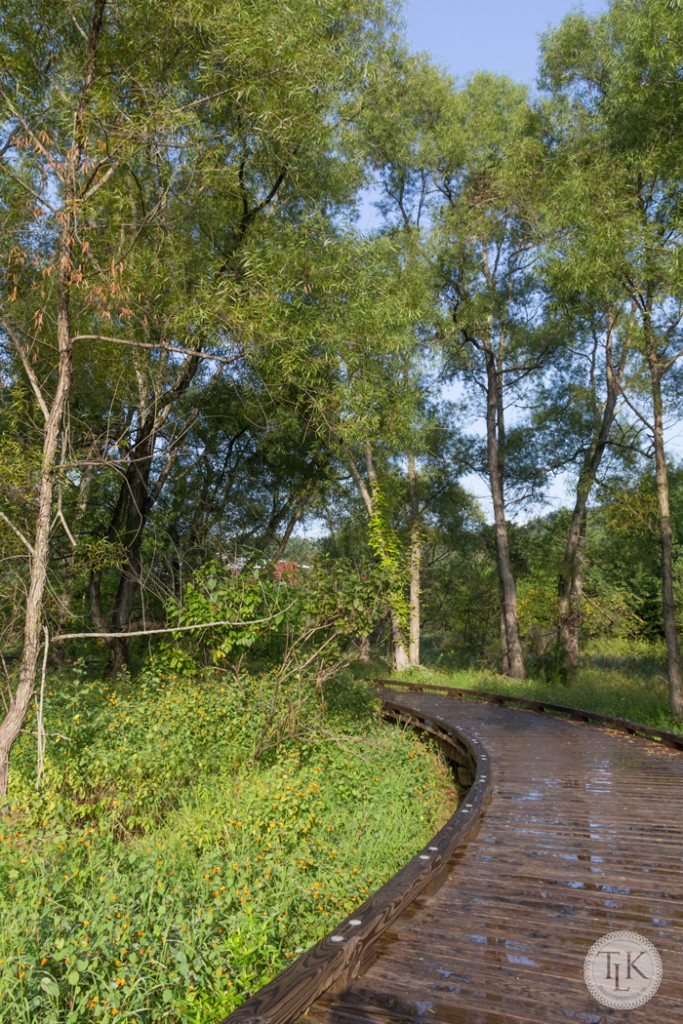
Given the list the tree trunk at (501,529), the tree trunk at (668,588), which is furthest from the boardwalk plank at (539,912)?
the tree trunk at (501,529)

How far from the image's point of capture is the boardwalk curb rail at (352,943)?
3.09 m

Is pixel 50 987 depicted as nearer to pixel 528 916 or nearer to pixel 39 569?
pixel 528 916

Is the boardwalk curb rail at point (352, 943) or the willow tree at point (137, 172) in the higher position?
the willow tree at point (137, 172)

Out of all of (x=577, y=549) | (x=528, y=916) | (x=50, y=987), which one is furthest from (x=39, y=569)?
(x=577, y=549)

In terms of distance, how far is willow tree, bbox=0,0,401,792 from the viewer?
30.8ft

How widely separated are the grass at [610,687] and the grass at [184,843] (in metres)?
4.99

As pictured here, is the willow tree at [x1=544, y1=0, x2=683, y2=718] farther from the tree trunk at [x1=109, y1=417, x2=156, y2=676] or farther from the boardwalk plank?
the tree trunk at [x1=109, y1=417, x2=156, y2=676]

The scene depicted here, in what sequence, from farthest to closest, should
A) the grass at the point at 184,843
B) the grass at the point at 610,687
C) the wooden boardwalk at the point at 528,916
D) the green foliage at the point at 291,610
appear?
the grass at the point at 610,687 → the green foliage at the point at 291,610 → the grass at the point at 184,843 → the wooden boardwalk at the point at 528,916

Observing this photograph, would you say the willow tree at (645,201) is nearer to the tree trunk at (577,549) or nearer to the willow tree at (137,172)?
the willow tree at (137,172)

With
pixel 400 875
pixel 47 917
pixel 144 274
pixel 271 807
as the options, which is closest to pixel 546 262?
pixel 144 274

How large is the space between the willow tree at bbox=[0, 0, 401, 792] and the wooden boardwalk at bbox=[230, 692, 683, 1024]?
5.68 metres

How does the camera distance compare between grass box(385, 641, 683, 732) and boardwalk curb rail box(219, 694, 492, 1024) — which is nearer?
boardwalk curb rail box(219, 694, 492, 1024)

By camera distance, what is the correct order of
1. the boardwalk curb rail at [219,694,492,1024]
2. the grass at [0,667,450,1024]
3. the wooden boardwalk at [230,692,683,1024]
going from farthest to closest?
1. the grass at [0,667,450,1024]
2. the wooden boardwalk at [230,692,683,1024]
3. the boardwalk curb rail at [219,694,492,1024]

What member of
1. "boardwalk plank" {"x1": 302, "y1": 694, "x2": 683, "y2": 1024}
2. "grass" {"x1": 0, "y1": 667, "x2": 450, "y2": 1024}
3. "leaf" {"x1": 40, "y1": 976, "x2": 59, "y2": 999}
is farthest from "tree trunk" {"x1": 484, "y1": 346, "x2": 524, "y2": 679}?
"leaf" {"x1": 40, "y1": 976, "x2": 59, "y2": 999}
